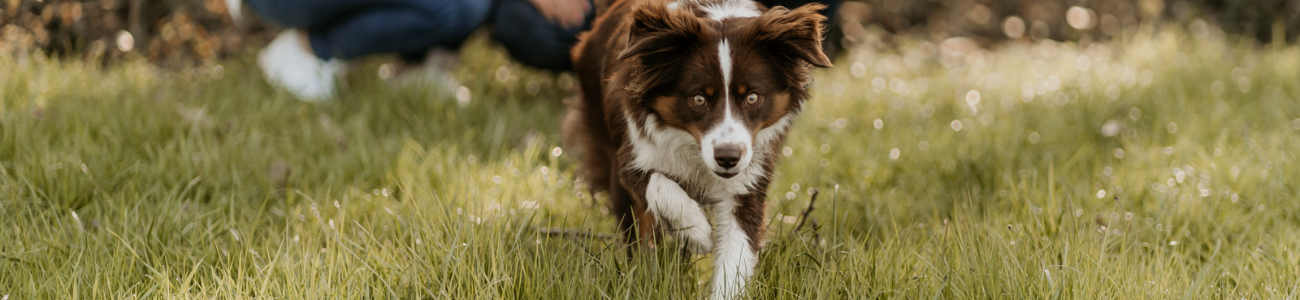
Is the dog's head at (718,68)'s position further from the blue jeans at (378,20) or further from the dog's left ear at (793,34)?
the blue jeans at (378,20)

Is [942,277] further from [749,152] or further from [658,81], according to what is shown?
[658,81]

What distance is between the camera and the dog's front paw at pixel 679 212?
205cm

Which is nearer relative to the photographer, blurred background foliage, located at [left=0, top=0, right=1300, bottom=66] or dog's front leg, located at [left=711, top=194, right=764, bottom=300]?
dog's front leg, located at [left=711, top=194, right=764, bottom=300]

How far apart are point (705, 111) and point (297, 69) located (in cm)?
268

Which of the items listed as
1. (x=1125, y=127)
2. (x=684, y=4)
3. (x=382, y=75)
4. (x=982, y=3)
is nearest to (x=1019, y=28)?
(x=982, y=3)

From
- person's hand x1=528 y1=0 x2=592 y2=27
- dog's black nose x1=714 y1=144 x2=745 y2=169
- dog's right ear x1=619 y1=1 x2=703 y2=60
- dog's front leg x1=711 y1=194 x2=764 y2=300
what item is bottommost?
person's hand x1=528 y1=0 x2=592 y2=27

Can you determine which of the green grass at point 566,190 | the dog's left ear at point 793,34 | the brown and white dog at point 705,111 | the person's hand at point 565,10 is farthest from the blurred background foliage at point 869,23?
the dog's left ear at point 793,34

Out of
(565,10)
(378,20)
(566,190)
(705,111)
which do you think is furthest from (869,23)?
(705,111)

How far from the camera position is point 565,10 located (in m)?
3.42

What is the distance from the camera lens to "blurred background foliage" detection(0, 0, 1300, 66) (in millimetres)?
4293

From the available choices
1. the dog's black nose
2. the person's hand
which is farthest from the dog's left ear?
the person's hand

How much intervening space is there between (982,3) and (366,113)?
162 inches

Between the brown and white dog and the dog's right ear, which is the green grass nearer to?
the brown and white dog

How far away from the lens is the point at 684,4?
6.94 ft
